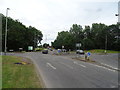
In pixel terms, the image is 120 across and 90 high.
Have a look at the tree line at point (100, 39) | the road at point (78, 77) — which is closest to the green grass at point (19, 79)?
the road at point (78, 77)

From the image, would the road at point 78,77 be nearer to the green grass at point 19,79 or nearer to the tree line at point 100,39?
the green grass at point 19,79

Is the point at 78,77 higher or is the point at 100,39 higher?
the point at 100,39

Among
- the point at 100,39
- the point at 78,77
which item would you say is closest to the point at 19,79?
the point at 78,77

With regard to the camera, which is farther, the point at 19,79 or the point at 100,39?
the point at 100,39

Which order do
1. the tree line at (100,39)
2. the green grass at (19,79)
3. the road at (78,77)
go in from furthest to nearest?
the tree line at (100,39) < the road at (78,77) < the green grass at (19,79)

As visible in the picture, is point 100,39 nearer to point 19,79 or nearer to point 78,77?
point 78,77

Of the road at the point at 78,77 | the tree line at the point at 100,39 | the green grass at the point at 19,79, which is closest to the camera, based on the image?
the green grass at the point at 19,79

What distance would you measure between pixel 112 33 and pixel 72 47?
82.7 ft

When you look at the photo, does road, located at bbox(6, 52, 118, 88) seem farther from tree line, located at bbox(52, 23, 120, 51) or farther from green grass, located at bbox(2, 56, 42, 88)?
tree line, located at bbox(52, 23, 120, 51)

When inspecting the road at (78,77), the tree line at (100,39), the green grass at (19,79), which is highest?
the tree line at (100,39)

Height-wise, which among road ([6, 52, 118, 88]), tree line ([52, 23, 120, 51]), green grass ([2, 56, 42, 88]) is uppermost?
tree line ([52, 23, 120, 51])

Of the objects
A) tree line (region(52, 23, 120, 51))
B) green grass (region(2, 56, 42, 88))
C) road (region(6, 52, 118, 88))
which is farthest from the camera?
tree line (region(52, 23, 120, 51))

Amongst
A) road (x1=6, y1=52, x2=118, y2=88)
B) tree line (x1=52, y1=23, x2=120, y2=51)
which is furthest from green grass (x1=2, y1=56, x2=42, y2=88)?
tree line (x1=52, y1=23, x2=120, y2=51)

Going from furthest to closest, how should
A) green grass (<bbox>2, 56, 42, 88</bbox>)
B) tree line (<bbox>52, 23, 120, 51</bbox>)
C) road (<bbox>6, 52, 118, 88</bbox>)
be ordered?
tree line (<bbox>52, 23, 120, 51</bbox>)
road (<bbox>6, 52, 118, 88</bbox>)
green grass (<bbox>2, 56, 42, 88</bbox>)
